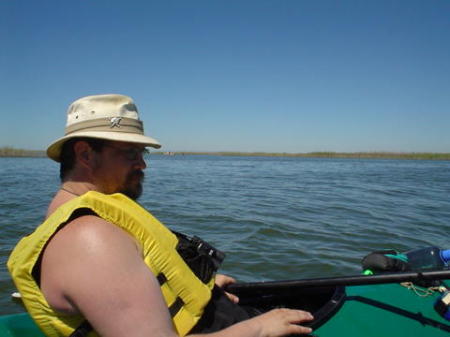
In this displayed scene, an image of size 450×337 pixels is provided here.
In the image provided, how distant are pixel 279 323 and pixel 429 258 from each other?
7.67 ft

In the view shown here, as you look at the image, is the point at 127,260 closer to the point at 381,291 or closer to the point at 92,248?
the point at 92,248

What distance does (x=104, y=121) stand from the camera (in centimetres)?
162

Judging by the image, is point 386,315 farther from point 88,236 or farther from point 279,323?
point 88,236

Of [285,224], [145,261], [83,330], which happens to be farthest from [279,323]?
[285,224]

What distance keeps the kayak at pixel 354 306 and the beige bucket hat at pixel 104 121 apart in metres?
1.43

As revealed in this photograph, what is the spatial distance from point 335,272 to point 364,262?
5.63ft

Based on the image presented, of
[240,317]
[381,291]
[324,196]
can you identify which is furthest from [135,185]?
[324,196]

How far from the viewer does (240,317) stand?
1.92 m

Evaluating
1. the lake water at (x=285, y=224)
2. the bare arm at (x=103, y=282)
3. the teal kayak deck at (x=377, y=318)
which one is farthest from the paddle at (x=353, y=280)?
the lake water at (x=285, y=224)

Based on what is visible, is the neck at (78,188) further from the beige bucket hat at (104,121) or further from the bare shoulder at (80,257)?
the bare shoulder at (80,257)

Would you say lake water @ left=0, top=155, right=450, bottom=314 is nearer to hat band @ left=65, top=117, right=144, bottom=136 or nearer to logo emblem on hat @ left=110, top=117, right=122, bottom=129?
hat band @ left=65, top=117, right=144, bottom=136

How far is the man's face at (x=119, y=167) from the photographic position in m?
1.60

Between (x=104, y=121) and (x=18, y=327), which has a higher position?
(x=104, y=121)

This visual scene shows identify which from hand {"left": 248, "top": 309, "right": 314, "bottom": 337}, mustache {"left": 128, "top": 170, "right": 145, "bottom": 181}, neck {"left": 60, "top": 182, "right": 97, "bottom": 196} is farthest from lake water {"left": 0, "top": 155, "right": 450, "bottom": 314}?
mustache {"left": 128, "top": 170, "right": 145, "bottom": 181}
